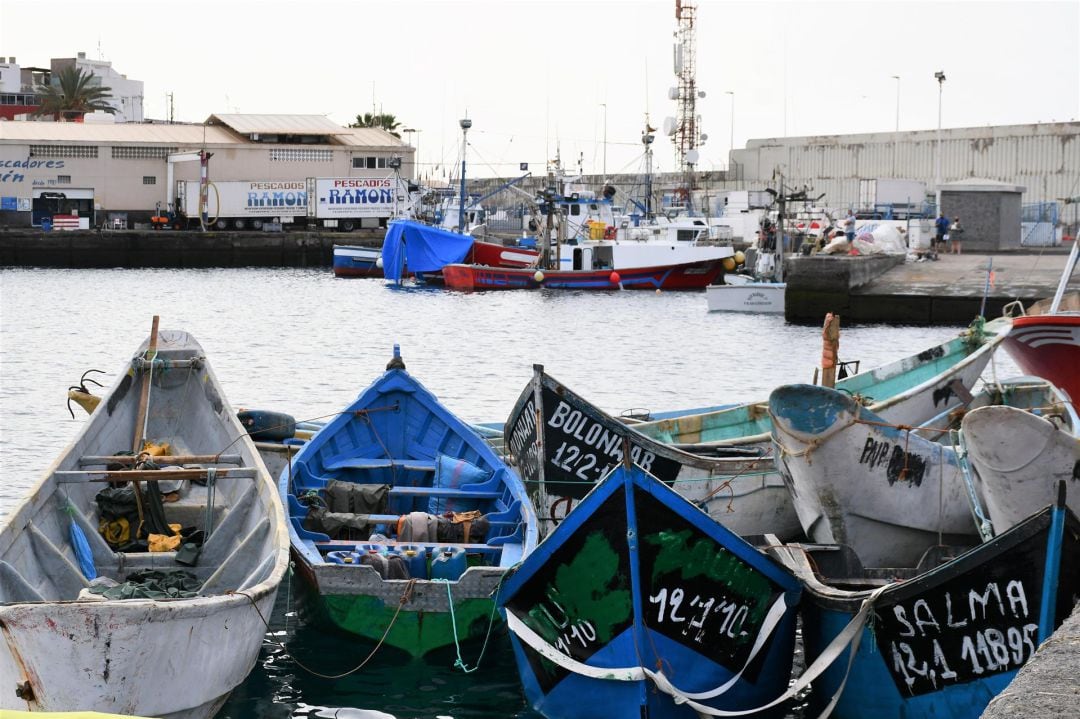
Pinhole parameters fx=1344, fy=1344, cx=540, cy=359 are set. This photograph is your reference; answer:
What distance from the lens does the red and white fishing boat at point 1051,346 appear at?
663 inches

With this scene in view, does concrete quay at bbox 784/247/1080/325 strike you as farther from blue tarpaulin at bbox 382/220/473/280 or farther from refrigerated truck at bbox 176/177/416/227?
refrigerated truck at bbox 176/177/416/227

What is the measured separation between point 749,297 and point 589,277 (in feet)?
34.8

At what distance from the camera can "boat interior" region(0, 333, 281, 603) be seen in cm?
861

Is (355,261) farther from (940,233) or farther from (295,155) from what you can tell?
(940,233)

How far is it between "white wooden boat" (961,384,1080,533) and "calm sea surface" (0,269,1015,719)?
3.45m

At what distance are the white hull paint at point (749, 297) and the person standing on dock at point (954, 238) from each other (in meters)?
7.18

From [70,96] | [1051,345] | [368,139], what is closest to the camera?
[1051,345]

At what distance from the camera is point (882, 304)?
114ft

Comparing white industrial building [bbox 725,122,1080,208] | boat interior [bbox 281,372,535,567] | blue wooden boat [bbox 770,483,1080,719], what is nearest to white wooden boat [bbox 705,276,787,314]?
white industrial building [bbox 725,122,1080,208]

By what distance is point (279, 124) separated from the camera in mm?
73188

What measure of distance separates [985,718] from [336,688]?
5.12 m

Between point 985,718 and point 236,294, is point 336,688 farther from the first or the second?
point 236,294

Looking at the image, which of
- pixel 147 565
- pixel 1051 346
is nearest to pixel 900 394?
pixel 1051 346

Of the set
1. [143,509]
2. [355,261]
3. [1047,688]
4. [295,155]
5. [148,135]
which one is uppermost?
[148,135]
